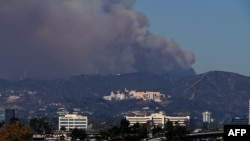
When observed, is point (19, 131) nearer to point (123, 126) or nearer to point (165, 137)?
point (165, 137)

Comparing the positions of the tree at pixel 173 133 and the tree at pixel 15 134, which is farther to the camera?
the tree at pixel 173 133

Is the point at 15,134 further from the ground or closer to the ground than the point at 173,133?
closer to the ground

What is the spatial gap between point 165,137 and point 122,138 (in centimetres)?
803

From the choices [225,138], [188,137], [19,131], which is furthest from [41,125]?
[225,138]

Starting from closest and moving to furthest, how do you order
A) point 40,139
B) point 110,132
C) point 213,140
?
1. point 40,139
2. point 110,132
3. point 213,140

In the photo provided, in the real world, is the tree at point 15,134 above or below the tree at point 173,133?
below

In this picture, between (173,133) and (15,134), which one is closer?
(15,134)

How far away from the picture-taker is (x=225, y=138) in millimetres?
22609

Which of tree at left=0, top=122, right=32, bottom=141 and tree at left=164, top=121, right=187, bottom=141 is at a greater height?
tree at left=164, top=121, right=187, bottom=141

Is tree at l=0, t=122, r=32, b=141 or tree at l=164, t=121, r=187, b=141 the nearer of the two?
tree at l=0, t=122, r=32, b=141

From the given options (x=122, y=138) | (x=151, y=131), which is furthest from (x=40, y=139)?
(x=151, y=131)

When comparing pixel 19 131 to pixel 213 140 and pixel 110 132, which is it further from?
pixel 213 140

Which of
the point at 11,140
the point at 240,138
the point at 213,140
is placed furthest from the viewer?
the point at 213,140

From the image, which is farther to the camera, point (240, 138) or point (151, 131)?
point (151, 131)
